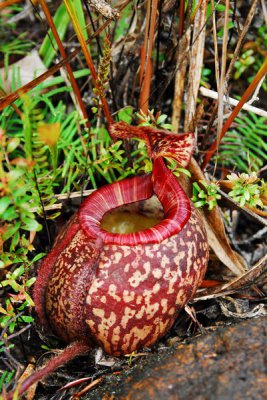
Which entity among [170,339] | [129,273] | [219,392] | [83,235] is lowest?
[170,339]

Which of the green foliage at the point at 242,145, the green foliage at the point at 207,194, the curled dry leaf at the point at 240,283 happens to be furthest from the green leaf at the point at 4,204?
the green foliage at the point at 242,145

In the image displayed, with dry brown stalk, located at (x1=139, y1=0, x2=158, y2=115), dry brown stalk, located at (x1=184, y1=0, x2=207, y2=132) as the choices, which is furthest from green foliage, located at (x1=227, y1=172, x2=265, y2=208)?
dry brown stalk, located at (x1=139, y1=0, x2=158, y2=115)

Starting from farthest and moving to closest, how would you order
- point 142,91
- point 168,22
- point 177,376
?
point 168,22 < point 142,91 < point 177,376

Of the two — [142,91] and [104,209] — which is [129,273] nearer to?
[104,209]

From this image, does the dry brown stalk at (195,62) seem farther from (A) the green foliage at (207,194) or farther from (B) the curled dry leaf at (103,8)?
(B) the curled dry leaf at (103,8)

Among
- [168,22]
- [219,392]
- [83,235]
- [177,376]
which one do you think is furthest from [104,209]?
[168,22]

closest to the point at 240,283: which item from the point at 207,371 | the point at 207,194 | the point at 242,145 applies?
the point at 207,194

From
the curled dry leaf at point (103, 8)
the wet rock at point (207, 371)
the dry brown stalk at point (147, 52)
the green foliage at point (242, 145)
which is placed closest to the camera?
the wet rock at point (207, 371)
